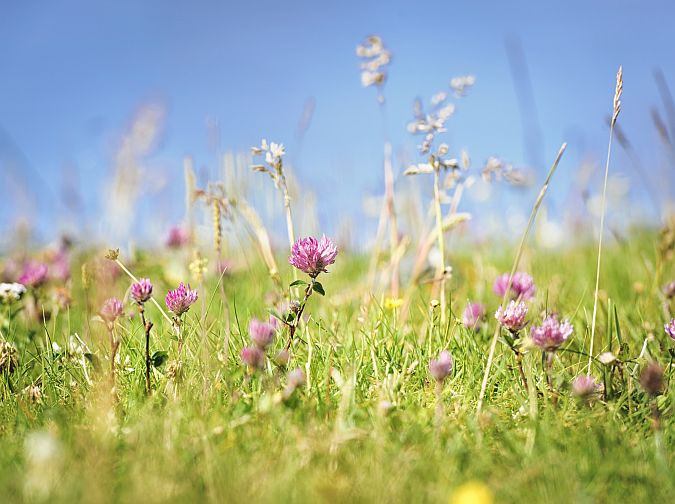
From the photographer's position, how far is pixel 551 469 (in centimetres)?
142

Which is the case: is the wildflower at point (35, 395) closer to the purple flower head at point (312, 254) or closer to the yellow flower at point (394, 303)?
the purple flower head at point (312, 254)

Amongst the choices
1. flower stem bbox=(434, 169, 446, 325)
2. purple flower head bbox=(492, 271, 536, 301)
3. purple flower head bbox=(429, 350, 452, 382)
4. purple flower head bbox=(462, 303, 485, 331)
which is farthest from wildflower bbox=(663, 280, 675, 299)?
purple flower head bbox=(429, 350, 452, 382)

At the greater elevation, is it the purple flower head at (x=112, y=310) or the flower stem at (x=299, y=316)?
the purple flower head at (x=112, y=310)

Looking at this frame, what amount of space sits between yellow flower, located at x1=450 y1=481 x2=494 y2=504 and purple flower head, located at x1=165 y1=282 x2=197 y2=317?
1.02 meters

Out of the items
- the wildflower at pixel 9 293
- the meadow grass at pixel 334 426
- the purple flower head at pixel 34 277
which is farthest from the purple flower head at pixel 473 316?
the purple flower head at pixel 34 277

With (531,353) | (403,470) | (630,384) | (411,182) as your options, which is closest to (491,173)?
(531,353)

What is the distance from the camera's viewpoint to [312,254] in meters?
1.93

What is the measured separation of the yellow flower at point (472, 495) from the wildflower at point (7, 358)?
1512mm

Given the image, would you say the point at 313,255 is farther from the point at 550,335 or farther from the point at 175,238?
the point at 175,238

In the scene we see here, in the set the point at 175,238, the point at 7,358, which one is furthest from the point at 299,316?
the point at 175,238

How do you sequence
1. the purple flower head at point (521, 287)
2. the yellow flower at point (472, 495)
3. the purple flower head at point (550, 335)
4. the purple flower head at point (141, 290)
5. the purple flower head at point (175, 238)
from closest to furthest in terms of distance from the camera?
1. the yellow flower at point (472, 495)
2. the purple flower head at point (550, 335)
3. the purple flower head at point (141, 290)
4. the purple flower head at point (521, 287)
5. the purple flower head at point (175, 238)

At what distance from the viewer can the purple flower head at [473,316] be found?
7.54 ft

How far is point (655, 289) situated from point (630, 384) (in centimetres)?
110

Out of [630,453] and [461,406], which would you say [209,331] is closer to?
[461,406]
